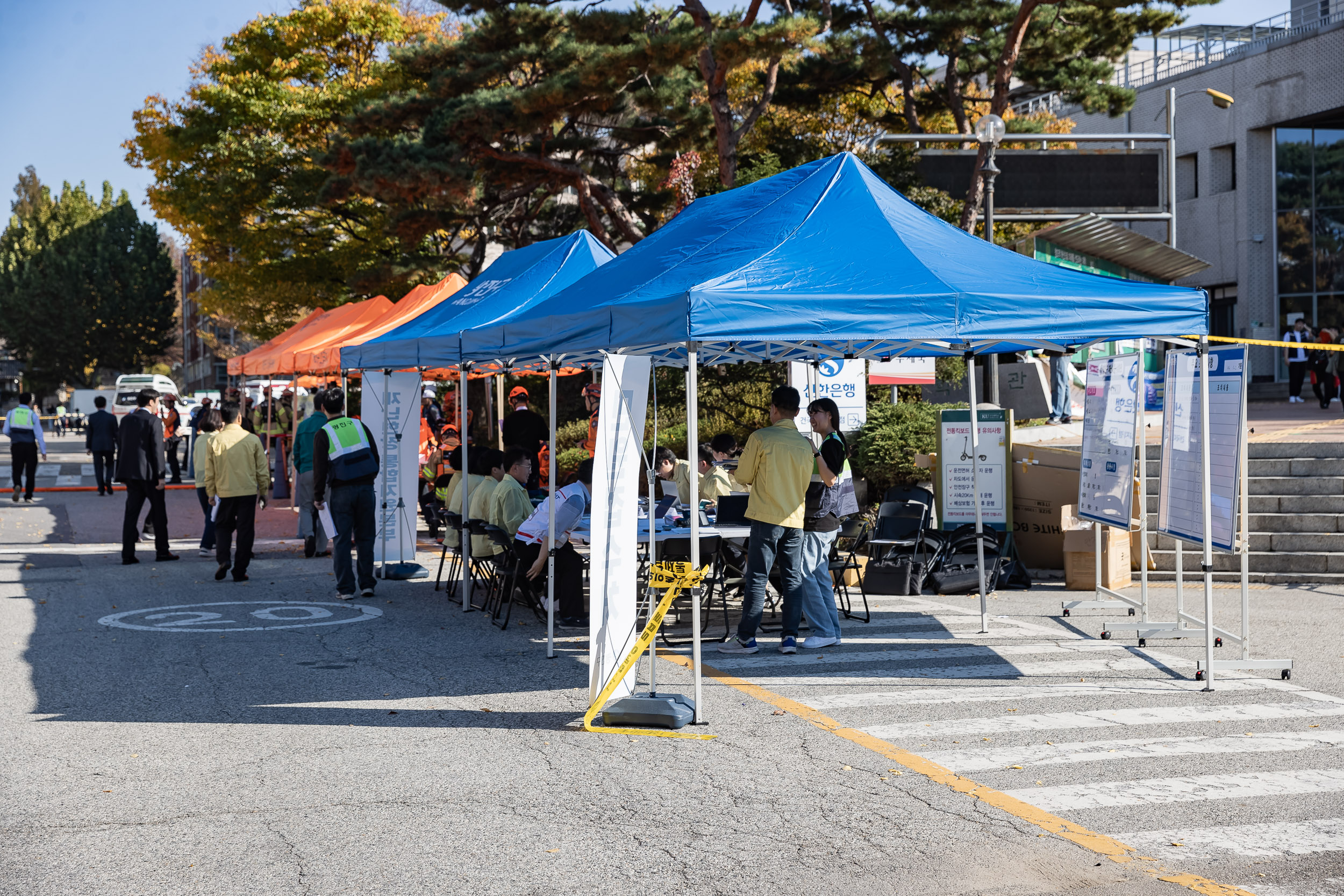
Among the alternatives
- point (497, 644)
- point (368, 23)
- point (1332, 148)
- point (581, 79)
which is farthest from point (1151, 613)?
point (1332, 148)

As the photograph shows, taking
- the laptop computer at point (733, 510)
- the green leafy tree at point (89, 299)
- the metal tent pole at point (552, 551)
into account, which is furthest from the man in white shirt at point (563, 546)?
the green leafy tree at point (89, 299)

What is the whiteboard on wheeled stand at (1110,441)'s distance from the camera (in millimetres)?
10039

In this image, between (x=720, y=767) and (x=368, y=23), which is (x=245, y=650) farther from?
(x=368, y=23)

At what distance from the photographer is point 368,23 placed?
32.9m

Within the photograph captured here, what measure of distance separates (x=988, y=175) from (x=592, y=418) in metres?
6.41

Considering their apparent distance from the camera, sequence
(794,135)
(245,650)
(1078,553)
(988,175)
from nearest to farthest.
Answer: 1. (245,650)
2. (1078,553)
3. (988,175)
4. (794,135)

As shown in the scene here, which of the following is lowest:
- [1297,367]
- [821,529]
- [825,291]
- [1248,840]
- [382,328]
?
[1248,840]

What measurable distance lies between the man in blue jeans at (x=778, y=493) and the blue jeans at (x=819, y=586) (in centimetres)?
17

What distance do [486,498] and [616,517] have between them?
3.90 metres

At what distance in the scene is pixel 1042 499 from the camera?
43.3ft

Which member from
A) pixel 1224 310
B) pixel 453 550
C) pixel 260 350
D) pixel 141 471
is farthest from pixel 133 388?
pixel 453 550

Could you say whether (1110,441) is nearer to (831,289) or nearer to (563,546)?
(831,289)

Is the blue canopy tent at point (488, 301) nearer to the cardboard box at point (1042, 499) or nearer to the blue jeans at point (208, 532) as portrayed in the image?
the blue jeans at point (208, 532)

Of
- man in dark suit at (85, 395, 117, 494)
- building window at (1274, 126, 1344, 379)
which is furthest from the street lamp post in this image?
building window at (1274, 126, 1344, 379)
